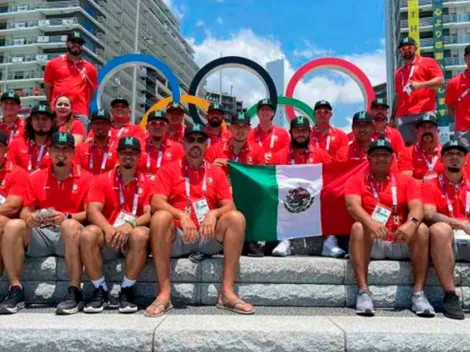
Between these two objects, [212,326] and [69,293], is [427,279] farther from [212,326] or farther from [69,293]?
[69,293]

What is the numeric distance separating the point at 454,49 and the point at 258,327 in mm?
63867

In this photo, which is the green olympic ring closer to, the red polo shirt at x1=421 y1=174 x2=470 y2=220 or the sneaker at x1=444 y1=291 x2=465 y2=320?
the red polo shirt at x1=421 y1=174 x2=470 y2=220

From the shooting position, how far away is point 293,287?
473 cm

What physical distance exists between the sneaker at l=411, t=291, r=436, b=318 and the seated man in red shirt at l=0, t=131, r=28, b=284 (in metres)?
3.92

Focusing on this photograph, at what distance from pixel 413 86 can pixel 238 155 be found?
3.04 m

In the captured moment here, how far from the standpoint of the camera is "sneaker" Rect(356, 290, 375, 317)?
14.0 feet

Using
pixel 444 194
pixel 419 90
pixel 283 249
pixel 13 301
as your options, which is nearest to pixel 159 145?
pixel 283 249

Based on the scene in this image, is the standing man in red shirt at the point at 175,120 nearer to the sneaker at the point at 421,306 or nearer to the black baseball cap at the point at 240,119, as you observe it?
the black baseball cap at the point at 240,119

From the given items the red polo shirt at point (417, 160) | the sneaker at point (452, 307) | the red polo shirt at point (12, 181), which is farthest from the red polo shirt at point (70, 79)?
the sneaker at point (452, 307)

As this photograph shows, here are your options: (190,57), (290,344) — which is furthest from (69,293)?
(190,57)

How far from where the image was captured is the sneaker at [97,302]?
4281 millimetres

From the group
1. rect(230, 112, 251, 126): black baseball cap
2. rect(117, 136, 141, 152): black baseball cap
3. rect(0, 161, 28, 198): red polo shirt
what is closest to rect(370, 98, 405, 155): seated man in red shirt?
rect(230, 112, 251, 126): black baseball cap

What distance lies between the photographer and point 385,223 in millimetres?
4738

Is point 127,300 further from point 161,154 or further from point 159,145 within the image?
point 159,145
